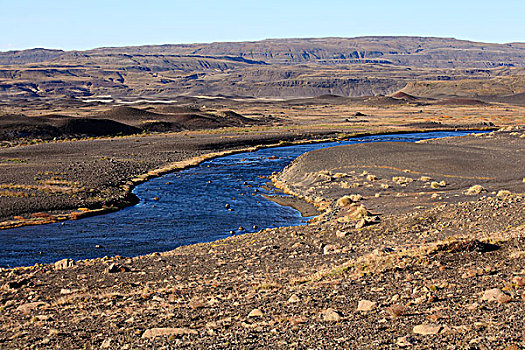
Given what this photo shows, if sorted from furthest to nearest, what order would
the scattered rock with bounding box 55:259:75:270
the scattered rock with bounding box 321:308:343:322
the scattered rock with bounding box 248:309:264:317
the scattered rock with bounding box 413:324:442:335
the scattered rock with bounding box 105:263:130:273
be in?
the scattered rock with bounding box 55:259:75:270
the scattered rock with bounding box 105:263:130:273
the scattered rock with bounding box 248:309:264:317
the scattered rock with bounding box 321:308:343:322
the scattered rock with bounding box 413:324:442:335

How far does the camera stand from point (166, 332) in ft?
45.8

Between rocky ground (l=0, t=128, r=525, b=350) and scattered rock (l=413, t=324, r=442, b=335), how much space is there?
0.10ft

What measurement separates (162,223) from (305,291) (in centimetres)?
1820

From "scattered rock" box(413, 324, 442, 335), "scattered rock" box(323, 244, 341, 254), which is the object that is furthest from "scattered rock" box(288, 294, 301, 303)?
"scattered rock" box(323, 244, 341, 254)

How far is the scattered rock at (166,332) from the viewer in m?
13.8

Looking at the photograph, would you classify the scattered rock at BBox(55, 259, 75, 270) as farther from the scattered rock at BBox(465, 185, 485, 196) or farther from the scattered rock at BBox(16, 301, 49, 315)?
the scattered rock at BBox(465, 185, 485, 196)

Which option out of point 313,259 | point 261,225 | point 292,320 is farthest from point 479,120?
point 292,320

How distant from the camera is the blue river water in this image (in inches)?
1089

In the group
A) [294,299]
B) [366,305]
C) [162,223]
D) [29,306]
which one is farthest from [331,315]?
[162,223]

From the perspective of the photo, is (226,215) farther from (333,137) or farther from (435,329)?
(333,137)

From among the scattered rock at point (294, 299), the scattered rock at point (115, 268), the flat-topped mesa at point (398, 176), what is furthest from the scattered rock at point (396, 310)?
the flat-topped mesa at point (398, 176)

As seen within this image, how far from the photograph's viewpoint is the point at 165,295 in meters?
17.5

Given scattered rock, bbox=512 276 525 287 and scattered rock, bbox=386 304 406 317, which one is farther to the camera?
scattered rock, bbox=512 276 525 287

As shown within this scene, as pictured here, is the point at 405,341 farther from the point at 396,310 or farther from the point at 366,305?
the point at 366,305
